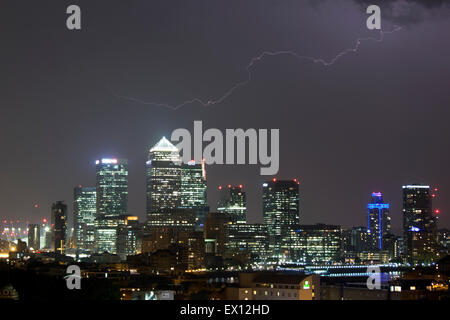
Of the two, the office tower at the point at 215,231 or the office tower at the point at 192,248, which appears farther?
the office tower at the point at 215,231

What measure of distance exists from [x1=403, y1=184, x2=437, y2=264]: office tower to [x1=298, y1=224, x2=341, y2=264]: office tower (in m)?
13.4

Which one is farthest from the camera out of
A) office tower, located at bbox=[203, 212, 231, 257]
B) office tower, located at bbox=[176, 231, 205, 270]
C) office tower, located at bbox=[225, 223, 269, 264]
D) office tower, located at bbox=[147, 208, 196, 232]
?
office tower, located at bbox=[147, 208, 196, 232]

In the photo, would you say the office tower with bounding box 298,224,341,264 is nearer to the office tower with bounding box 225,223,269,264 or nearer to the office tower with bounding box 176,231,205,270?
the office tower with bounding box 225,223,269,264

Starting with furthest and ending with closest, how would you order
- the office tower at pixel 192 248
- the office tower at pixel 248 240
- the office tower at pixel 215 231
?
1. the office tower at pixel 248 240
2. the office tower at pixel 215 231
3. the office tower at pixel 192 248

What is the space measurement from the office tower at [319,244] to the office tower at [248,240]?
290 inches

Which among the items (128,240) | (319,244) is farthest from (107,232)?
(319,244)

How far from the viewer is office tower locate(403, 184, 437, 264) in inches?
5935

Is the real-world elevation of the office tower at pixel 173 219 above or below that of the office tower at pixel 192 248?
above

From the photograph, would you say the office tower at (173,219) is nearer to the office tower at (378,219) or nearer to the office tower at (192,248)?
the office tower at (192,248)

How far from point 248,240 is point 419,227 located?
3566cm

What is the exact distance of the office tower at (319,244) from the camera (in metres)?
158

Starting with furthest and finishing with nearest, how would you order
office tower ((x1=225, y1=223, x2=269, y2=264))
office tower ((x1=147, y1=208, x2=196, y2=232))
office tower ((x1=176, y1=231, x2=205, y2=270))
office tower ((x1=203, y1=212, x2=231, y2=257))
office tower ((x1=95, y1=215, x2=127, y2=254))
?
office tower ((x1=95, y1=215, x2=127, y2=254))
office tower ((x1=147, y1=208, x2=196, y2=232))
office tower ((x1=225, y1=223, x2=269, y2=264))
office tower ((x1=203, y1=212, x2=231, y2=257))
office tower ((x1=176, y1=231, x2=205, y2=270))
